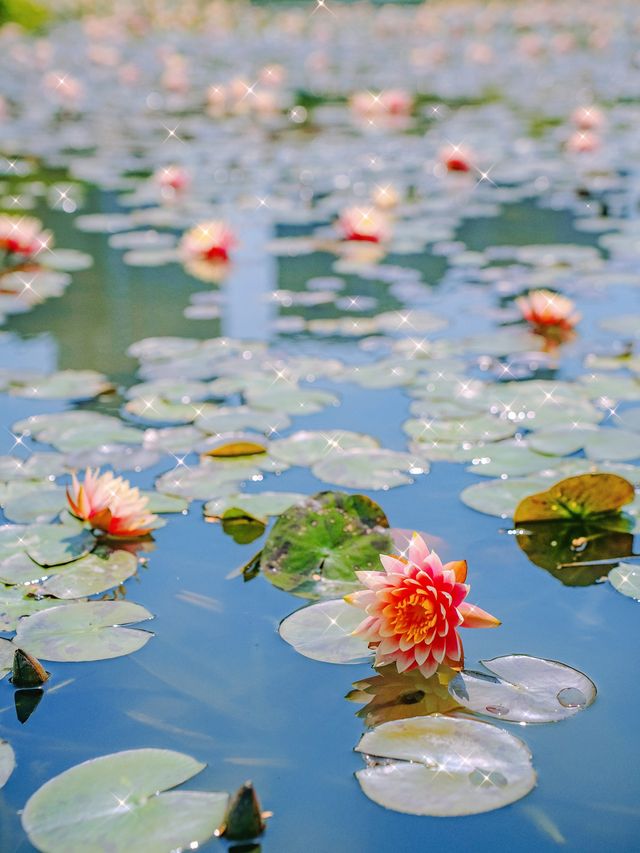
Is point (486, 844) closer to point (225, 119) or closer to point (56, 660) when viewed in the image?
point (56, 660)

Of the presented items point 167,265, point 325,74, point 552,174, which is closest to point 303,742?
point 167,265

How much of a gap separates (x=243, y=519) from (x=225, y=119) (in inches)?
197

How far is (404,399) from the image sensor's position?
2.10 m

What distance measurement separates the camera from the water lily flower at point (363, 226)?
3.24 metres

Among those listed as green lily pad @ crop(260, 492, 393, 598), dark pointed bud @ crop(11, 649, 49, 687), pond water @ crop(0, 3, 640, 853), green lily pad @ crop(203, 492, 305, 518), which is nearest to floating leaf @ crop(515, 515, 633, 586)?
pond water @ crop(0, 3, 640, 853)

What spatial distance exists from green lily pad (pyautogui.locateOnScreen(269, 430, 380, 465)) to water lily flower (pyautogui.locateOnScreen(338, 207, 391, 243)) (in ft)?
4.91

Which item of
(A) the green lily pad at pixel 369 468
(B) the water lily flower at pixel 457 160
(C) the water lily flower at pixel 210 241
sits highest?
(B) the water lily flower at pixel 457 160

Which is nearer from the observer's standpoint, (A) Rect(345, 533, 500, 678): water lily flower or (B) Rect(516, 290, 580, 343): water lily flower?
(A) Rect(345, 533, 500, 678): water lily flower

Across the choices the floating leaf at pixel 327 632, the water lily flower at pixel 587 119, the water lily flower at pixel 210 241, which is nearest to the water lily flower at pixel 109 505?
the floating leaf at pixel 327 632

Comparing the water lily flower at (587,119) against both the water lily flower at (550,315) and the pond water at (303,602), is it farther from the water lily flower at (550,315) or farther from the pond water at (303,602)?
the water lily flower at (550,315)

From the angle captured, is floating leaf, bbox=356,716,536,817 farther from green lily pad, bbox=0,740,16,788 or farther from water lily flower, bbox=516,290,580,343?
water lily flower, bbox=516,290,580,343

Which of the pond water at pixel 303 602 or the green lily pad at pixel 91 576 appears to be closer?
the pond water at pixel 303 602

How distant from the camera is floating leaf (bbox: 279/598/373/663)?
1.24 m

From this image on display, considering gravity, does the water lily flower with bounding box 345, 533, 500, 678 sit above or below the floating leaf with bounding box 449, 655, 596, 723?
above
